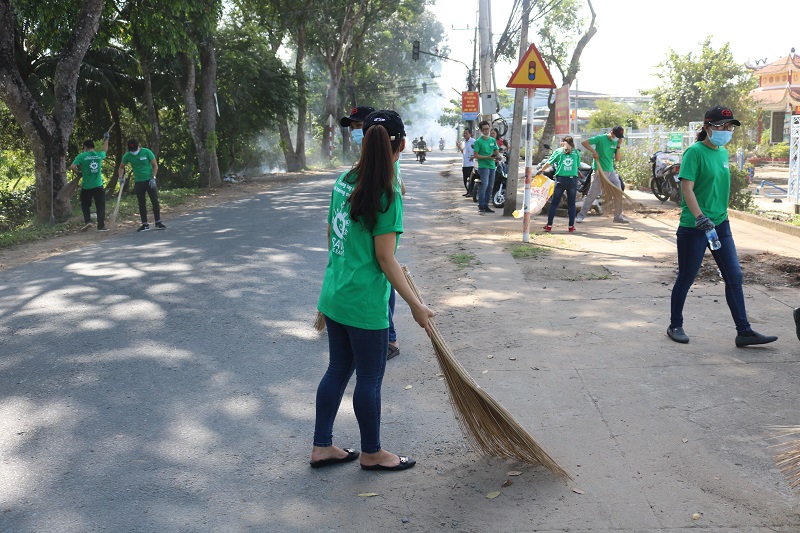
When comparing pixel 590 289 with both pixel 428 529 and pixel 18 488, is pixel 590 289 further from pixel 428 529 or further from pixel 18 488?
pixel 18 488

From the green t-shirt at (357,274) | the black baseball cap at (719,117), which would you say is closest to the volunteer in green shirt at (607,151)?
the black baseball cap at (719,117)

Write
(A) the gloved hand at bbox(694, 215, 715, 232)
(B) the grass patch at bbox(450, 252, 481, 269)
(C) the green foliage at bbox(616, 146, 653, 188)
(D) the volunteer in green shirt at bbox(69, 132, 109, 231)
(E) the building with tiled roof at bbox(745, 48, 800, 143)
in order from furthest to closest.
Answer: (E) the building with tiled roof at bbox(745, 48, 800, 143), (C) the green foliage at bbox(616, 146, 653, 188), (D) the volunteer in green shirt at bbox(69, 132, 109, 231), (B) the grass patch at bbox(450, 252, 481, 269), (A) the gloved hand at bbox(694, 215, 715, 232)

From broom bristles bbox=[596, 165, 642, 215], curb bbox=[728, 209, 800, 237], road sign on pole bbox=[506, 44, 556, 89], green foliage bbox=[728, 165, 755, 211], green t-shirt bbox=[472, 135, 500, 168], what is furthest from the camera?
green t-shirt bbox=[472, 135, 500, 168]

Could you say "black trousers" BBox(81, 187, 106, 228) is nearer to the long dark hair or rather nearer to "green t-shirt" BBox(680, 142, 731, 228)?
"green t-shirt" BBox(680, 142, 731, 228)

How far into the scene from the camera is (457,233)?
13.1 meters

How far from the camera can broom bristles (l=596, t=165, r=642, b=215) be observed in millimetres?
13469

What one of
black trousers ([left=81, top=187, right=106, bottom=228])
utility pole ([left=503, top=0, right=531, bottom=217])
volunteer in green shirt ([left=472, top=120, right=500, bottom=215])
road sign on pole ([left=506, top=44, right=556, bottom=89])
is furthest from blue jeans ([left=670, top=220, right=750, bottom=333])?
black trousers ([left=81, top=187, right=106, bottom=228])

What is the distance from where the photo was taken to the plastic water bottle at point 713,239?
18.5ft

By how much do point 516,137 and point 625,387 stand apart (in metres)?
9.86

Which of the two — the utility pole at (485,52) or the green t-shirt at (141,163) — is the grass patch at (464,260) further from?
the utility pole at (485,52)

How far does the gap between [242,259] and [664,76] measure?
2894cm

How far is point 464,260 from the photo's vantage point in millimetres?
9914

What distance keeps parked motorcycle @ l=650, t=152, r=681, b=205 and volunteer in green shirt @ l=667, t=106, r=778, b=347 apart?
1146 centimetres

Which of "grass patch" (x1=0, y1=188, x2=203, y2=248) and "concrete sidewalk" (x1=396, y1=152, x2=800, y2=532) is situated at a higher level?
"grass patch" (x1=0, y1=188, x2=203, y2=248)
